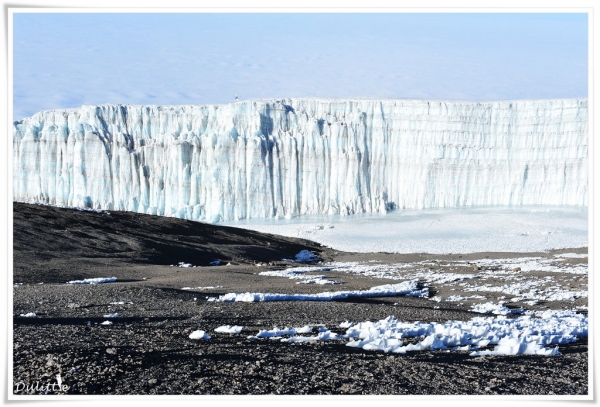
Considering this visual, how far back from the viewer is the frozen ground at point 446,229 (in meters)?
34.5

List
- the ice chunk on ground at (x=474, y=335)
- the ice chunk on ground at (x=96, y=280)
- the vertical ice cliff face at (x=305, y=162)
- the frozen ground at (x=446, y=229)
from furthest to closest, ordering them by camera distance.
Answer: the vertical ice cliff face at (x=305, y=162)
the frozen ground at (x=446, y=229)
the ice chunk on ground at (x=96, y=280)
the ice chunk on ground at (x=474, y=335)


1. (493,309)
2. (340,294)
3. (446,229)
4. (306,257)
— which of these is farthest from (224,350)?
(446,229)

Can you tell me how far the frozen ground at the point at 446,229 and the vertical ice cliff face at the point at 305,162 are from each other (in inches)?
66.1

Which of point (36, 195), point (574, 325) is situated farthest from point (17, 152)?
point (574, 325)

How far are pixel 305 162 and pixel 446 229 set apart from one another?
11078 mm

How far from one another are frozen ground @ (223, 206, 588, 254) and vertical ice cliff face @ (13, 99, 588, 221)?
5.51ft

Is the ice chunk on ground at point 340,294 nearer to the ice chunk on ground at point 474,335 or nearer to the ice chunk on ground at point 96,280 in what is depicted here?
the ice chunk on ground at point 474,335

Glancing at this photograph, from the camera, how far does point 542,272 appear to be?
21562mm

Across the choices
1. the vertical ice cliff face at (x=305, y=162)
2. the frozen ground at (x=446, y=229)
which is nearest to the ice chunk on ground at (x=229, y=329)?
the frozen ground at (x=446, y=229)

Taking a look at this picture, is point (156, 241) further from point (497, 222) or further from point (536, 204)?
point (536, 204)

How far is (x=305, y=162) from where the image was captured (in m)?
45.2

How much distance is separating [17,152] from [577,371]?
4183cm

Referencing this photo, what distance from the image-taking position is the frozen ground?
34.5 m

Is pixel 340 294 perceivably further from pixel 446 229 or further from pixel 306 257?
pixel 446 229
